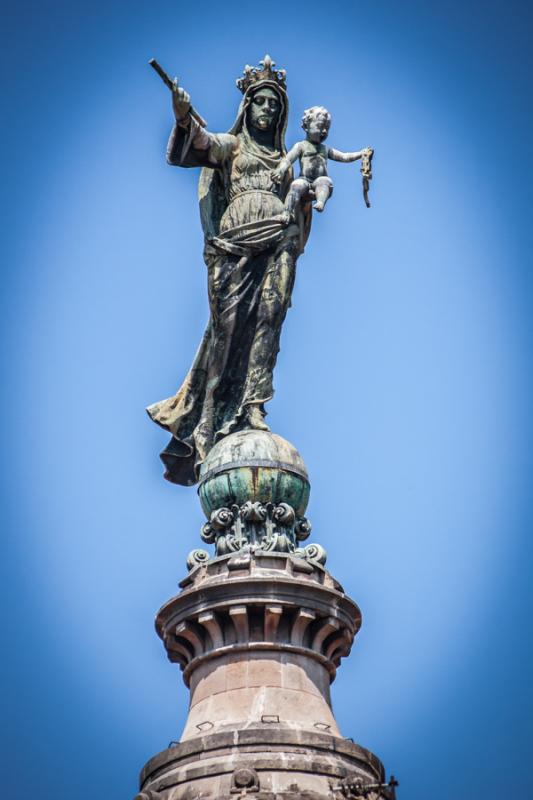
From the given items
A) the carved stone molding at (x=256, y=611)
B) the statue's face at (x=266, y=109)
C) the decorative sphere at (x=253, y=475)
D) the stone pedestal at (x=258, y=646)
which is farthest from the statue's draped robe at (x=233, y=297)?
the carved stone molding at (x=256, y=611)

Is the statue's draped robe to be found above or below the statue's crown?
below

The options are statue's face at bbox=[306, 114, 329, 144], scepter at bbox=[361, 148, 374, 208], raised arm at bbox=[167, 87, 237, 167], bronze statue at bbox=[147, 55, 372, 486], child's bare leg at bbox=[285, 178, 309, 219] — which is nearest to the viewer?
raised arm at bbox=[167, 87, 237, 167]

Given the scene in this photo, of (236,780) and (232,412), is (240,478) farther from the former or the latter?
(236,780)

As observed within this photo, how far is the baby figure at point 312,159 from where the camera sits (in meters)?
20.7

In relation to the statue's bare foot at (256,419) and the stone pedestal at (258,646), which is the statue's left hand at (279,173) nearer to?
the statue's bare foot at (256,419)

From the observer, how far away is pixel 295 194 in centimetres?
2066

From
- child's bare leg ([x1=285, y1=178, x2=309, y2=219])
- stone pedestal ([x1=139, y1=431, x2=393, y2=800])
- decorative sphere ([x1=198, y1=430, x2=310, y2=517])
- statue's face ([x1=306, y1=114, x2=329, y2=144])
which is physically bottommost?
stone pedestal ([x1=139, y1=431, x2=393, y2=800])

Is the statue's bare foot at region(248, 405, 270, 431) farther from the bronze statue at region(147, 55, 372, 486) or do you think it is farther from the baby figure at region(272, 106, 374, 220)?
the baby figure at region(272, 106, 374, 220)

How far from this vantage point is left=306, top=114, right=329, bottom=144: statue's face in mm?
21234

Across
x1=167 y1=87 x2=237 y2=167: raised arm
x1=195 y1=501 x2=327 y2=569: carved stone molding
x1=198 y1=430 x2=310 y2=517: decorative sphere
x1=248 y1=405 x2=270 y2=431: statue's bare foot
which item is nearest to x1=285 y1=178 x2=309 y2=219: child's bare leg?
x1=167 y1=87 x2=237 y2=167: raised arm

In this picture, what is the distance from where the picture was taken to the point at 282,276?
20.6 metres

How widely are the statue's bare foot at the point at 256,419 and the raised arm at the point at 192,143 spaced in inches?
153

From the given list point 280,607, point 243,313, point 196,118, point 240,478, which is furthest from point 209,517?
point 196,118

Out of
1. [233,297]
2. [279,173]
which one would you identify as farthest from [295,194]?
[233,297]
